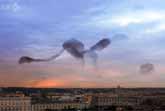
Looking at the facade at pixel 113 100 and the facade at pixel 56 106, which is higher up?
the facade at pixel 113 100

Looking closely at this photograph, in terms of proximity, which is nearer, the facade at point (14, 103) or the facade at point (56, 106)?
the facade at point (14, 103)

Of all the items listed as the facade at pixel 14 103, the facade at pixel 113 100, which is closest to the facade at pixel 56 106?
the facade at pixel 14 103

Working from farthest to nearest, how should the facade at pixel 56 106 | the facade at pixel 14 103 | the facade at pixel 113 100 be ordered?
the facade at pixel 113 100 < the facade at pixel 56 106 < the facade at pixel 14 103

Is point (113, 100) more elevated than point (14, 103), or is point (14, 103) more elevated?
point (113, 100)

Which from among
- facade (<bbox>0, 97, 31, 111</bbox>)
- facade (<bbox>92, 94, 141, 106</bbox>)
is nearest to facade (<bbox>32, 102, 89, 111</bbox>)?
facade (<bbox>0, 97, 31, 111</bbox>)

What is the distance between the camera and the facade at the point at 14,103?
8325cm

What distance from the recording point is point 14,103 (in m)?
84.2

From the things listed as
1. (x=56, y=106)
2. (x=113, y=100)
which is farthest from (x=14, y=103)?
(x=113, y=100)

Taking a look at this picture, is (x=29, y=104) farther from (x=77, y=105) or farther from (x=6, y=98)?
(x=77, y=105)

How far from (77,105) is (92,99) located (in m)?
19.0

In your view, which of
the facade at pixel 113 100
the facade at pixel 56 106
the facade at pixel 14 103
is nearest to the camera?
the facade at pixel 14 103

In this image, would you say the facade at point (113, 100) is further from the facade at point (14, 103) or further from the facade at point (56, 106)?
the facade at point (14, 103)

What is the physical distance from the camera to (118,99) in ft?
393

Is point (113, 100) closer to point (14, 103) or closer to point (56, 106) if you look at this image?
point (56, 106)
